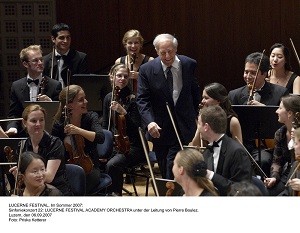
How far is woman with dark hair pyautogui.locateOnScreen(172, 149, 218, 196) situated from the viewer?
3.74 m

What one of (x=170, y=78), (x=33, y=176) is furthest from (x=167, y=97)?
(x=33, y=176)

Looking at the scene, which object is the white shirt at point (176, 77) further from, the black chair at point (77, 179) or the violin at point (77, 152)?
the black chair at point (77, 179)

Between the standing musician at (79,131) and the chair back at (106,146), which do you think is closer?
the standing musician at (79,131)

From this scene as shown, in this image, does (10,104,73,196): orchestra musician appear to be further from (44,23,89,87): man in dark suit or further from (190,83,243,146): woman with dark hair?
(44,23,89,87): man in dark suit

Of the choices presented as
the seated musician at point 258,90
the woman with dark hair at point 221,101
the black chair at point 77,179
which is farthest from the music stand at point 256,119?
the black chair at point 77,179

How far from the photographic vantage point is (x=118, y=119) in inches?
219

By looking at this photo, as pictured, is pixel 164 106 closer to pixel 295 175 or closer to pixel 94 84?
pixel 94 84

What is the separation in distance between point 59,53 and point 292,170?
2.80 metres

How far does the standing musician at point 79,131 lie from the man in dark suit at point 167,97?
1.36 feet

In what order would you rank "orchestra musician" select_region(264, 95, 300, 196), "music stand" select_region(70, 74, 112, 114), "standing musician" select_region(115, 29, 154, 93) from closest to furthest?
"orchestra musician" select_region(264, 95, 300, 196) → "music stand" select_region(70, 74, 112, 114) → "standing musician" select_region(115, 29, 154, 93)

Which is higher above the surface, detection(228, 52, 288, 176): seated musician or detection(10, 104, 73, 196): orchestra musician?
detection(228, 52, 288, 176): seated musician

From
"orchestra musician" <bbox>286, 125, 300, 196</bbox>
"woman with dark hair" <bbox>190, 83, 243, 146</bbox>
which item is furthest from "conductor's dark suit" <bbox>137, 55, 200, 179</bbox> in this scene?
"orchestra musician" <bbox>286, 125, 300, 196</bbox>

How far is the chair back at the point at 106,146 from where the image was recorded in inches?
207

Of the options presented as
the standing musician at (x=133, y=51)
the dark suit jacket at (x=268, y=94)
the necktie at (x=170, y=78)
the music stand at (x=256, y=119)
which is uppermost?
the standing musician at (x=133, y=51)
